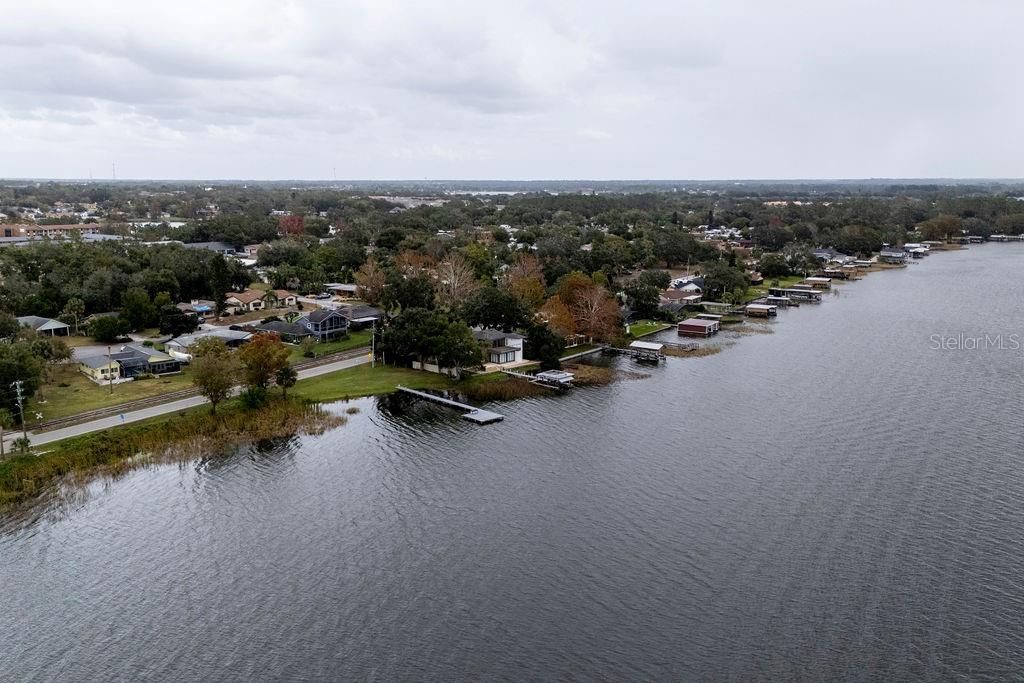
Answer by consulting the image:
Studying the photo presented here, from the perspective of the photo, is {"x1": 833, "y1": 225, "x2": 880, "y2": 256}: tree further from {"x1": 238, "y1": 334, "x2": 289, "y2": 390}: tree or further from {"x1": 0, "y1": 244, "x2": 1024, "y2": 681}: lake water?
{"x1": 238, "y1": 334, "x2": 289, "y2": 390}: tree

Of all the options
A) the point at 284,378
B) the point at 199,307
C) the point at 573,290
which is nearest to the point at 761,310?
the point at 573,290

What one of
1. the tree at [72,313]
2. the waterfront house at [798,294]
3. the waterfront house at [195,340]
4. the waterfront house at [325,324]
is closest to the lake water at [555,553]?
the waterfront house at [195,340]

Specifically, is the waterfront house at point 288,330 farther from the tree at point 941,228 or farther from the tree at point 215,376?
the tree at point 941,228

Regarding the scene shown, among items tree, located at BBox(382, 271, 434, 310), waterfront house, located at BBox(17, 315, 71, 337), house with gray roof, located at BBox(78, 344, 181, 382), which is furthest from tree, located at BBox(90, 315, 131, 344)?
tree, located at BBox(382, 271, 434, 310)

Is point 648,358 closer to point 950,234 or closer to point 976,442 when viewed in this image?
point 976,442

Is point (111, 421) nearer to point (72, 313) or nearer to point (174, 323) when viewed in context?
point (174, 323)

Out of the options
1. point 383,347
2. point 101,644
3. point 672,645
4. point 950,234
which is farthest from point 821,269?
point 101,644
